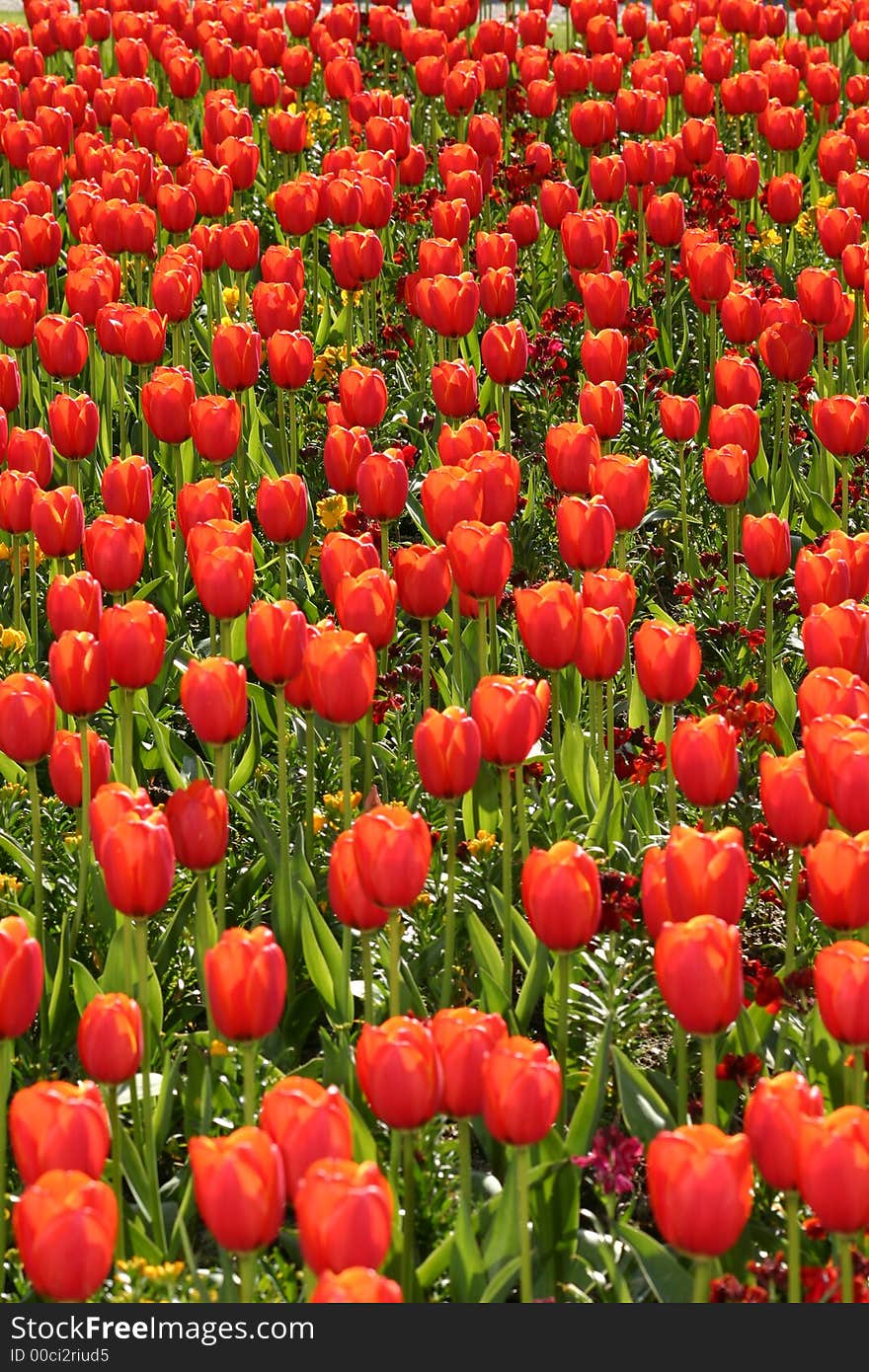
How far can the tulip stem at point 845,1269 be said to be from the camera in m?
2.42

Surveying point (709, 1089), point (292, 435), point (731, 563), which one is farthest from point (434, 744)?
point (292, 435)

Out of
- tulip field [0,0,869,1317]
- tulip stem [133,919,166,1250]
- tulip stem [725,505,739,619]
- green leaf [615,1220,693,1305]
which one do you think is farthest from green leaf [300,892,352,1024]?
tulip stem [725,505,739,619]

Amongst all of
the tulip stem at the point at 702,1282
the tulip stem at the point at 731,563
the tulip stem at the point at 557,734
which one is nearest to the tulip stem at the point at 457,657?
the tulip stem at the point at 557,734

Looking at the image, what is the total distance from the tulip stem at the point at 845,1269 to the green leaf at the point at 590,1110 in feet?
2.09

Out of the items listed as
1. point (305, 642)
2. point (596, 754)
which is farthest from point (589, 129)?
point (305, 642)

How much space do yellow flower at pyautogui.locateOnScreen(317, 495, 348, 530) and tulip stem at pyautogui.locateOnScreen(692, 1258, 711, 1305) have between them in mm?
3276

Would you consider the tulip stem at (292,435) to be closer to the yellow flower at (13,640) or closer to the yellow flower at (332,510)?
the yellow flower at (332,510)

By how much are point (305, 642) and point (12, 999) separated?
3.76 ft

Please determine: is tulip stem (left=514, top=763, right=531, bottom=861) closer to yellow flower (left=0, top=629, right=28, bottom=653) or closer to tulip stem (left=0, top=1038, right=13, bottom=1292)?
tulip stem (left=0, top=1038, right=13, bottom=1292)

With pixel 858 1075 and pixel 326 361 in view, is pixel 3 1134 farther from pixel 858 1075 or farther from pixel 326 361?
pixel 326 361

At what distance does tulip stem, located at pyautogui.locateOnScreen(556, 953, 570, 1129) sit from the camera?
3.13 metres

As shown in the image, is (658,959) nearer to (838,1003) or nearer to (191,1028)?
(838,1003)

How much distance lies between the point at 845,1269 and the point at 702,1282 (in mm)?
176

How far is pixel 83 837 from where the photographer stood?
12.6ft
